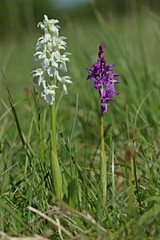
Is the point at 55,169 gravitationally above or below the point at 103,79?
below

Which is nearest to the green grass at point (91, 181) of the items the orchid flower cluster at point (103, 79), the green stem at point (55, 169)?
the green stem at point (55, 169)

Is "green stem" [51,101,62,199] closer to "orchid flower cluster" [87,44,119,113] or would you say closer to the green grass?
the green grass

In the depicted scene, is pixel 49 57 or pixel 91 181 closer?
pixel 49 57

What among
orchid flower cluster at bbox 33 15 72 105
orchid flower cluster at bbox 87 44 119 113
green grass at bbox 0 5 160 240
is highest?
orchid flower cluster at bbox 33 15 72 105

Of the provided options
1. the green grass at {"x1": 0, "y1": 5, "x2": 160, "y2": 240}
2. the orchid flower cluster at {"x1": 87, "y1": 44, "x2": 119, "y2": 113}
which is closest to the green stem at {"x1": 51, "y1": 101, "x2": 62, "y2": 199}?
the green grass at {"x1": 0, "y1": 5, "x2": 160, "y2": 240}

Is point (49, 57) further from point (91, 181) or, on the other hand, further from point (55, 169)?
point (91, 181)

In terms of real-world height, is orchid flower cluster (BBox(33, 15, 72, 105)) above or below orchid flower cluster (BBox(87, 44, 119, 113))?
above

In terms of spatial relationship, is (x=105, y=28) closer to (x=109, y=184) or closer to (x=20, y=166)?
(x=20, y=166)

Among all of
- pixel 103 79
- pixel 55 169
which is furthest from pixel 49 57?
pixel 55 169

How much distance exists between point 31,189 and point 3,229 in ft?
0.52

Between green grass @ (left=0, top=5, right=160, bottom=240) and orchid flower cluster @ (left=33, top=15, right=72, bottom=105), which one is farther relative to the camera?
orchid flower cluster @ (left=33, top=15, right=72, bottom=105)

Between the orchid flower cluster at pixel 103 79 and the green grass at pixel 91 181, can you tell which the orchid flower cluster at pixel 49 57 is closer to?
the orchid flower cluster at pixel 103 79

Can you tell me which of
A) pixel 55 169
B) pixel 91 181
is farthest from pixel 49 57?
pixel 91 181

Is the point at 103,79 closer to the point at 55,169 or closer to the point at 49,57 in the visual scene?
the point at 49,57
